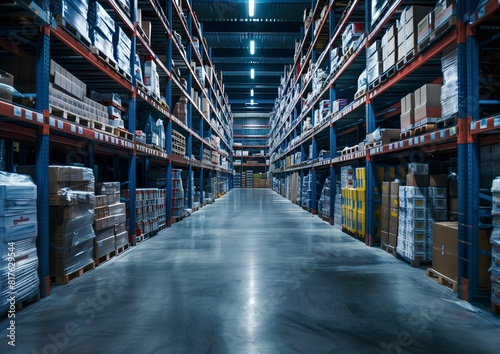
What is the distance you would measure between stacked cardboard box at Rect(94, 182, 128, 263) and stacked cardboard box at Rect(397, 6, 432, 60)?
471 centimetres

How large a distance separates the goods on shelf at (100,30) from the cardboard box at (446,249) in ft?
16.6

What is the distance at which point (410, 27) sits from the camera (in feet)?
14.8

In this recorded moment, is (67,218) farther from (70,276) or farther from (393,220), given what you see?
(393,220)

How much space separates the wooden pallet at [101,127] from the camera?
4.63 m

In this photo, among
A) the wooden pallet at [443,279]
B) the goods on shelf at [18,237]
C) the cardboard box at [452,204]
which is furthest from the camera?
the cardboard box at [452,204]

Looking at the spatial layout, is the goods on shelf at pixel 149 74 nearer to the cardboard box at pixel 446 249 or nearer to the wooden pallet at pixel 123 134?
the wooden pallet at pixel 123 134

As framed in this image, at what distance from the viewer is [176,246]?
586cm

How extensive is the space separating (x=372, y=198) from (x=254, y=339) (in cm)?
407

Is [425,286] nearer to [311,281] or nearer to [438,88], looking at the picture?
[311,281]

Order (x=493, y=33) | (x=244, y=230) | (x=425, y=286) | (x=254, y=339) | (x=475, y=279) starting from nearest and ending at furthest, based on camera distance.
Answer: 1. (x=254, y=339)
2. (x=475, y=279)
3. (x=493, y=33)
4. (x=425, y=286)
5. (x=244, y=230)

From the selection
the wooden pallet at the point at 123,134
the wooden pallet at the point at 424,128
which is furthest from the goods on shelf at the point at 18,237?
the wooden pallet at the point at 424,128

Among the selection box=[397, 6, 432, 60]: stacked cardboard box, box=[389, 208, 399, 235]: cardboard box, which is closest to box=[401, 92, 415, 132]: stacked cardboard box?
box=[397, 6, 432, 60]: stacked cardboard box

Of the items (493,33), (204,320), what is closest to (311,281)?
(204,320)

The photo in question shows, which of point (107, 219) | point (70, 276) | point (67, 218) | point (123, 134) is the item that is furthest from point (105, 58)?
point (70, 276)
